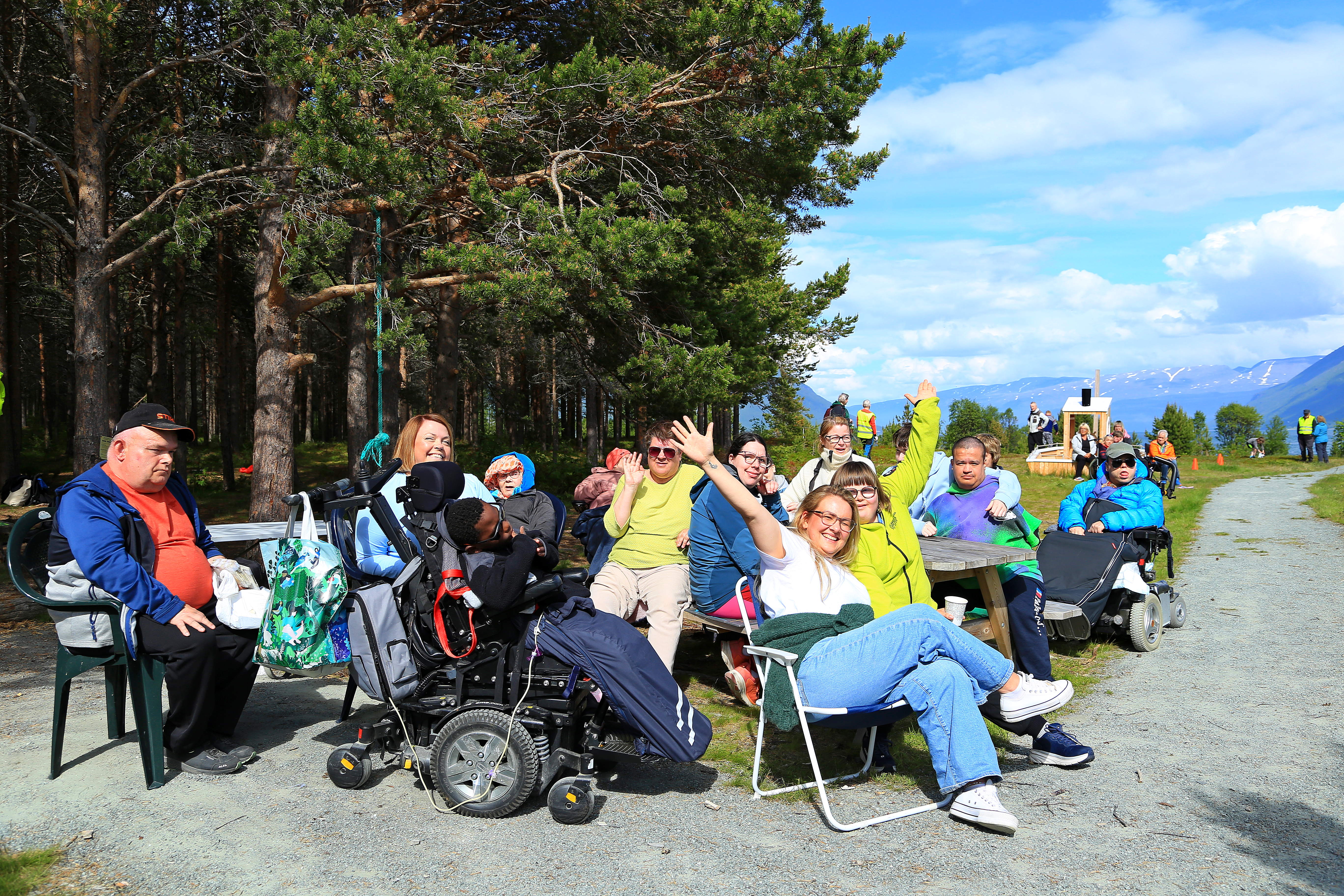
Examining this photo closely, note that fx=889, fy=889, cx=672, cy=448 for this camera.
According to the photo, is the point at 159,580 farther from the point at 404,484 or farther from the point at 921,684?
the point at 921,684

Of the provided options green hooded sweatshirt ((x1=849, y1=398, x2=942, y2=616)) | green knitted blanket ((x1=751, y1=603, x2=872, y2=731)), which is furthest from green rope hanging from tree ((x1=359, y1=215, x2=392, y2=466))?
green knitted blanket ((x1=751, y1=603, x2=872, y2=731))

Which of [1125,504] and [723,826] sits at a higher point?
[1125,504]

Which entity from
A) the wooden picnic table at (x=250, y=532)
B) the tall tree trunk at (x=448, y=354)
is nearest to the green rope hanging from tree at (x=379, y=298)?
the wooden picnic table at (x=250, y=532)

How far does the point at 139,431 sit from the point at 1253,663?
6.49 meters

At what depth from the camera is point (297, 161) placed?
801 cm

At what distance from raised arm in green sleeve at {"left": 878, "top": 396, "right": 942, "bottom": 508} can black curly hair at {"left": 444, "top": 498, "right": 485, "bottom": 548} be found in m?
2.31

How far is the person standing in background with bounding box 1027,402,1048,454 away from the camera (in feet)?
98.2

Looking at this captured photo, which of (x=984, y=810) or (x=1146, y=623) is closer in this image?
(x=984, y=810)

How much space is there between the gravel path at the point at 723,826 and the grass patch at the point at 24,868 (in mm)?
85

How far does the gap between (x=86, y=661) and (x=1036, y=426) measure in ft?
100.0

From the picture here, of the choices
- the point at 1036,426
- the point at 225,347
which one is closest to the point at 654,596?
the point at 225,347

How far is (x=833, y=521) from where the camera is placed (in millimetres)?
3809

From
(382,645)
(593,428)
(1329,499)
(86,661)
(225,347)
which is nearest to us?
(382,645)

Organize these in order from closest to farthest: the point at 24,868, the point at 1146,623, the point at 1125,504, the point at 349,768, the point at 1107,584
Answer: the point at 24,868 → the point at 349,768 → the point at 1107,584 → the point at 1146,623 → the point at 1125,504
